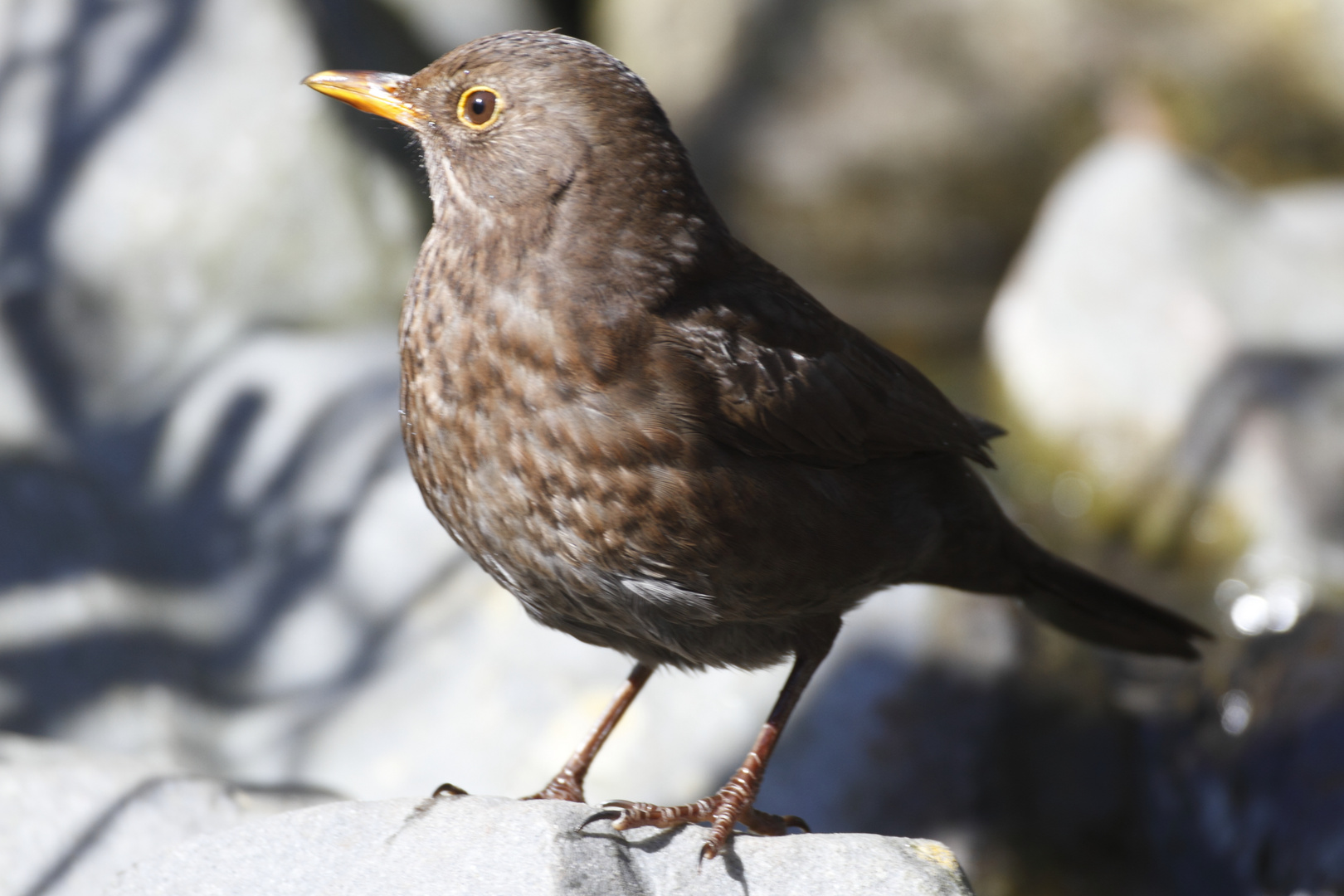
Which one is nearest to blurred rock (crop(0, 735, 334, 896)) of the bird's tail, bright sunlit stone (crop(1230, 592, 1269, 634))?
the bird's tail

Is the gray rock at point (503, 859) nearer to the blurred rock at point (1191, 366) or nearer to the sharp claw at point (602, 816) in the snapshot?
the sharp claw at point (602, 816)

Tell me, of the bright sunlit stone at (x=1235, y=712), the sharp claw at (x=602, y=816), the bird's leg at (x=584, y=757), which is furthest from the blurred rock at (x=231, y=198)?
the bright sunlit stone at (x=1235, y=712)

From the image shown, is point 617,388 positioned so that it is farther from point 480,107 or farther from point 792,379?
point 480,107

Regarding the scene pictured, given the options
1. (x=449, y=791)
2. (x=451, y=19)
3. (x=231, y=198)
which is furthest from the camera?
(x=451, y=19)

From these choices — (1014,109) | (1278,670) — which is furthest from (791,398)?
(1014,109)

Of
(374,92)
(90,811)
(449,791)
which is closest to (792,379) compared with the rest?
(374,92)
